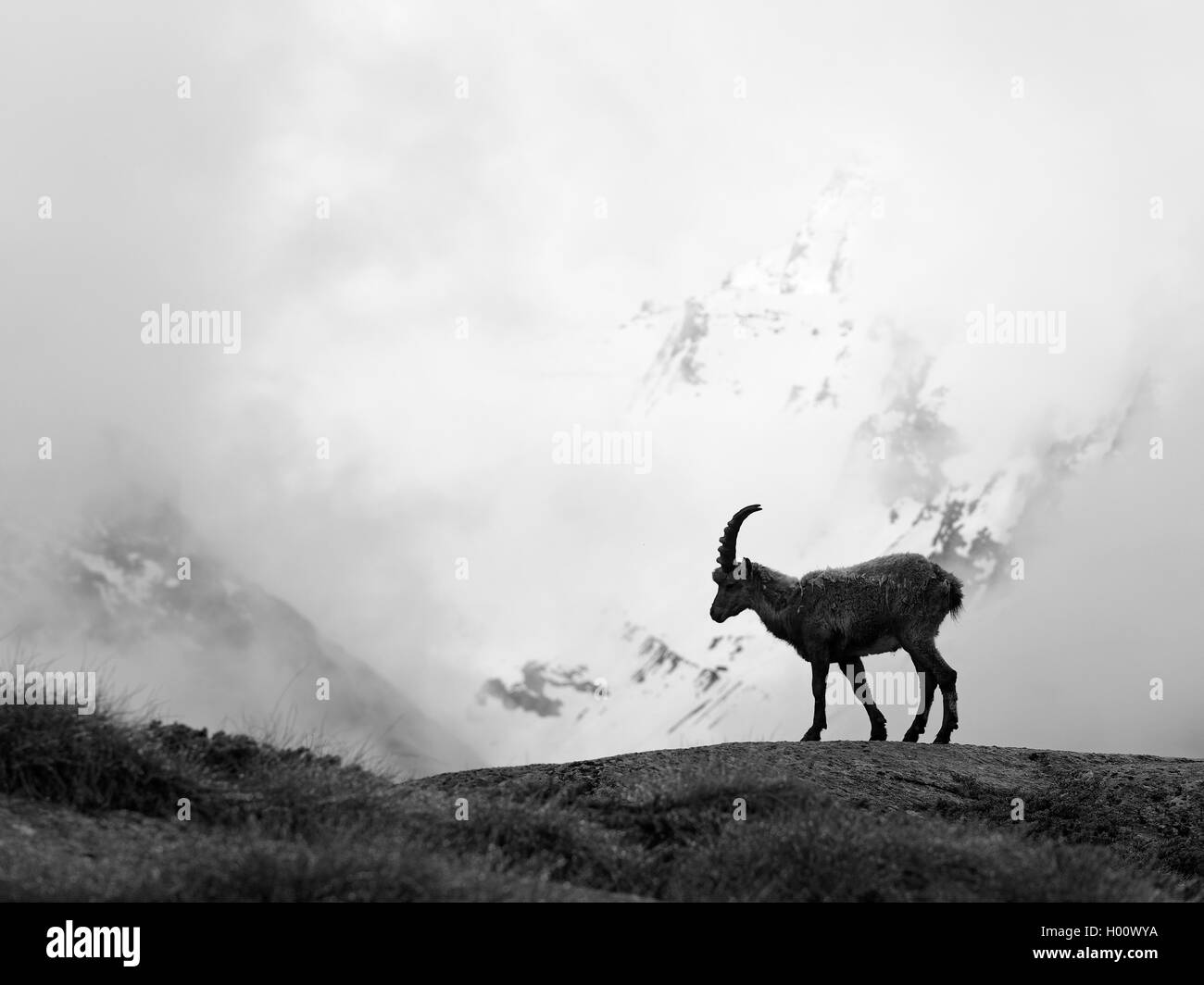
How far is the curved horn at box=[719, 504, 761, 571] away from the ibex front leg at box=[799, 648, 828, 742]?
196 cm

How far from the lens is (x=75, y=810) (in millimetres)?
9258

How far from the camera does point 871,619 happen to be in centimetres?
1816

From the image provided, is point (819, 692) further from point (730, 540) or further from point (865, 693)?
point (730, 540)

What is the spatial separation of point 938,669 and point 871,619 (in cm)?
112

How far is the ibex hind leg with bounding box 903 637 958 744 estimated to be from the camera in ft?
58.5

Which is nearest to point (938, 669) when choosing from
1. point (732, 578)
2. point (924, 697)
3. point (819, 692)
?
point (924, 697)

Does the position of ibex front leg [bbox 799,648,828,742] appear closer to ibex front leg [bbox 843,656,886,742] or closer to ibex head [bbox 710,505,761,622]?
ibex front leg [bbox 843,656,886,742]

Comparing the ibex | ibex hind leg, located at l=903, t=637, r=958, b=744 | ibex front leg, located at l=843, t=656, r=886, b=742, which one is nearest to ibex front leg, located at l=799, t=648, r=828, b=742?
the ibex

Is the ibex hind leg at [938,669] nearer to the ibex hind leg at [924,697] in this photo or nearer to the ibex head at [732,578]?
the ibex hind leg at [924,697]

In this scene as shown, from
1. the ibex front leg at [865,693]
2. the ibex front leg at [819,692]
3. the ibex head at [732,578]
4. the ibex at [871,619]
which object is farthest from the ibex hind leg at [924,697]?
the ibex head at [732,578]

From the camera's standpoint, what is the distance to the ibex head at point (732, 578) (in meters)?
19.3

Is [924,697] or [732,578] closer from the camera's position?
[924,697]
